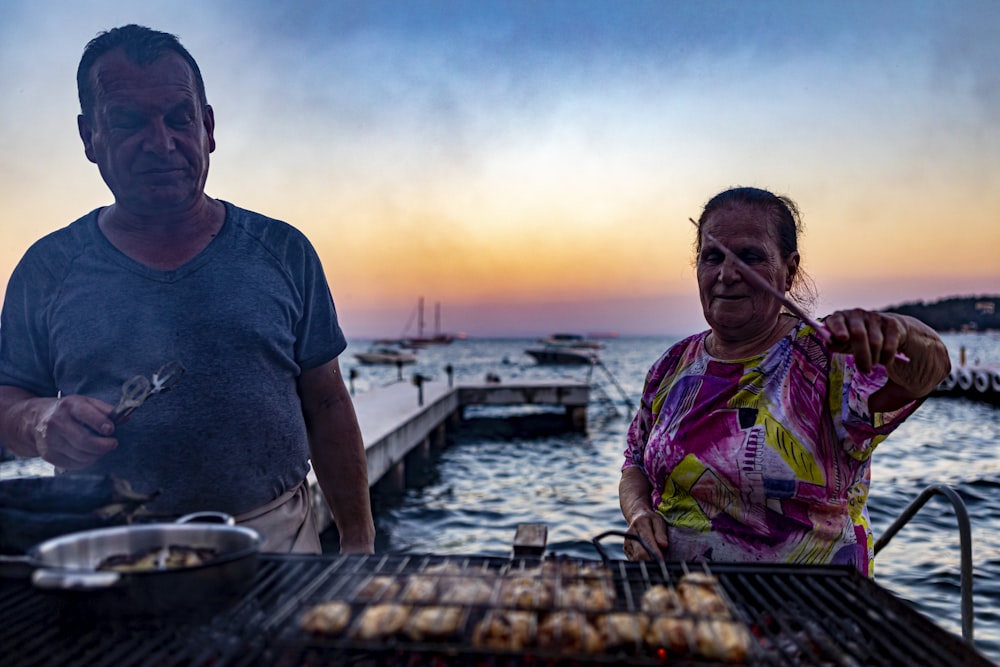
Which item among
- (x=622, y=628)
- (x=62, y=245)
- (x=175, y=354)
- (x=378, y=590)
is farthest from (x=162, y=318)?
(x=622, y=628)

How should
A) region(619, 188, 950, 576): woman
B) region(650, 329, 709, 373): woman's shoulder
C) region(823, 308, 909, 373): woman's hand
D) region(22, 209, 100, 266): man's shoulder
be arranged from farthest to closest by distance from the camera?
region(650, 329, 709, 373): woman's shoulder → region(22, 209, 100, 266): man's shoulder → region(619, 188, 950, 576): woman → region(823, 308, 909, 373): woman's hand

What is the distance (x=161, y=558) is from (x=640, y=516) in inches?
73.4

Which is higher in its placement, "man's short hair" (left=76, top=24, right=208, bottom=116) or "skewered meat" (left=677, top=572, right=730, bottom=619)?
"man's short hair" (left=76, top=24, right=208, bottom=116)

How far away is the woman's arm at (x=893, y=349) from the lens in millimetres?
1992

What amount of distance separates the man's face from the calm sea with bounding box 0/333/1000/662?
7.01m

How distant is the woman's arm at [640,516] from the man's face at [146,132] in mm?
2239

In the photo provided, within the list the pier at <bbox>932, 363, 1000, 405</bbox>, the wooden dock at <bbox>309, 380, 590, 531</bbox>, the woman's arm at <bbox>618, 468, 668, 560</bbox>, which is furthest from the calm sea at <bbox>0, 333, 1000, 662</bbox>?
the pier at <bbox>932, 363, 1000, 405</bbox>

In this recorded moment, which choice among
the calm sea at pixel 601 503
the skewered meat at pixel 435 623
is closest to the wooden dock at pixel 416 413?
the calm sea at pixel 601 503

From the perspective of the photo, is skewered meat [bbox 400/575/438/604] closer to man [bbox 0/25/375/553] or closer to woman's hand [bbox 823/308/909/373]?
man [bbox 0/25/375/553]

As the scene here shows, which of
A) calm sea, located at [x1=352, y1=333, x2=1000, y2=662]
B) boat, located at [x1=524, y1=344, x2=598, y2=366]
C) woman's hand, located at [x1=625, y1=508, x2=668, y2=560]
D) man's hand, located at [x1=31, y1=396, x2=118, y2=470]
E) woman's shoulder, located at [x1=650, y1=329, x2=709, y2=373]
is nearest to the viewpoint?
man's hand, located at [x1=31, y1=396, x2=118, y2=470]

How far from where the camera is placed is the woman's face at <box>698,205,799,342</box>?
2.82 meters

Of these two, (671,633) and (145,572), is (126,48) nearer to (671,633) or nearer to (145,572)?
(145,572)

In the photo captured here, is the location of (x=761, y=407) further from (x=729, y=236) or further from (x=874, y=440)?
(x=729, y=236)

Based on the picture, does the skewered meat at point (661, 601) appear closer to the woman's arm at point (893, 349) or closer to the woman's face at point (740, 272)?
the woman's arm at point (893, 349)
